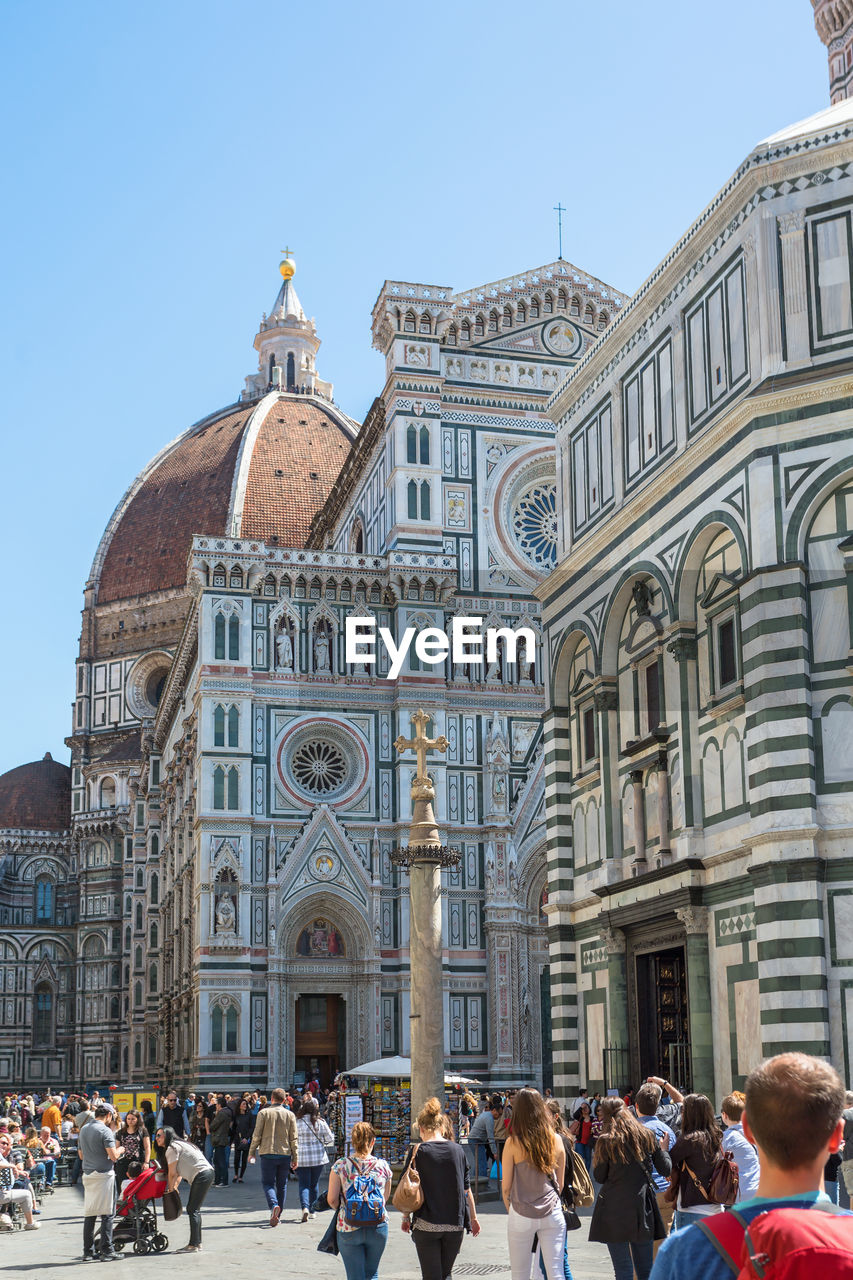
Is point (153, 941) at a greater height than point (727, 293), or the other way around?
point (727, 293)

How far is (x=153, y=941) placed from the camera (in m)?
67.1

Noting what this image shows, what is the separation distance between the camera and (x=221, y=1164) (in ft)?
89.7

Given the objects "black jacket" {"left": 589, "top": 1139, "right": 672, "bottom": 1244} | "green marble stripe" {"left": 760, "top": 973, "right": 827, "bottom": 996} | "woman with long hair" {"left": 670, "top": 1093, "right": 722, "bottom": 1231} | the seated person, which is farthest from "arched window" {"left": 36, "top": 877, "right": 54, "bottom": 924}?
"woman with long hair" {"left": 670, "top": 1093, "right": 722, "bottom": 1231}

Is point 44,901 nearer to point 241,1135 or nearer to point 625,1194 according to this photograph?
point 241,1135

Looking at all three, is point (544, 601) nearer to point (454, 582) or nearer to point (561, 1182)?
point (561, 1182)

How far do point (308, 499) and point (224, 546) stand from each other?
45.3 m

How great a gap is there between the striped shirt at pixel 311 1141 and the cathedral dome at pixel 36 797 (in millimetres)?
68149

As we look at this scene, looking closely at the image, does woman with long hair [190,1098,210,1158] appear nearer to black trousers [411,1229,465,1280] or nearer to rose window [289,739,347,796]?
rose window [289,739,347,796]

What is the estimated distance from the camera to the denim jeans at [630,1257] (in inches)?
413

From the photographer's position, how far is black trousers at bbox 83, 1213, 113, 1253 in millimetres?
16297

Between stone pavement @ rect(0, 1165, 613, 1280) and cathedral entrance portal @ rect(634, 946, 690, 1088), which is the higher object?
cathedral entrance portal @ rect(634, 946, 690, 1088)

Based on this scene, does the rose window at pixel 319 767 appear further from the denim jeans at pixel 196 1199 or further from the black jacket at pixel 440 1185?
the black jacket at pixel 440 1185

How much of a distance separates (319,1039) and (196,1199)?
3021 centimetres

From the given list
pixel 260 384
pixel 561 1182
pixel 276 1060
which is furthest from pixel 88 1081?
pixel 561 1182
